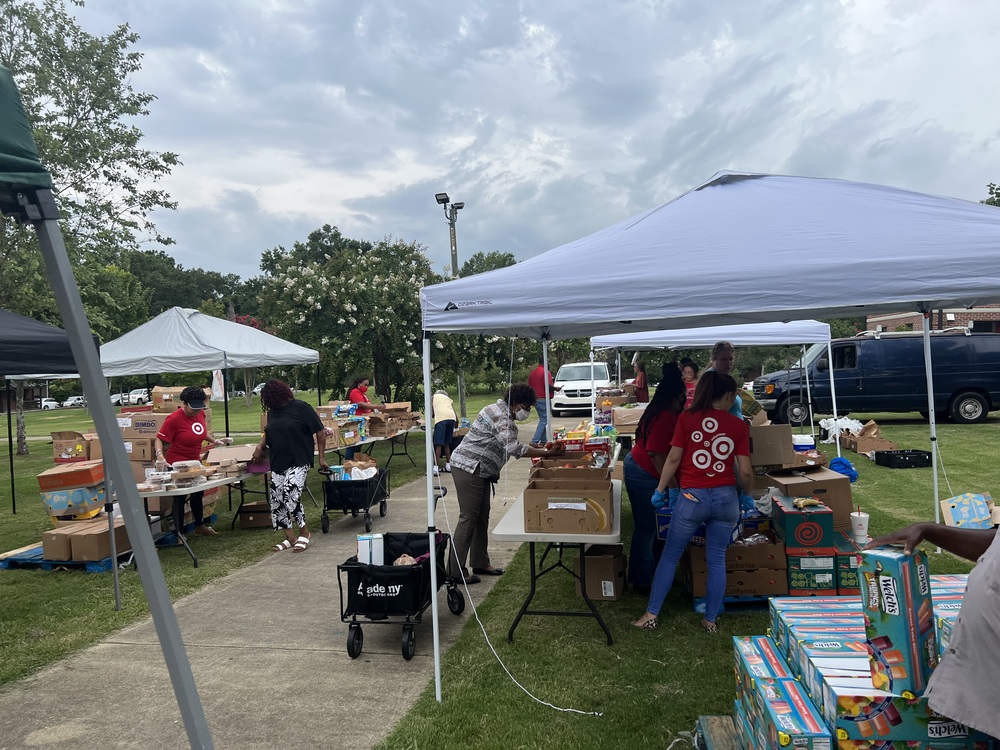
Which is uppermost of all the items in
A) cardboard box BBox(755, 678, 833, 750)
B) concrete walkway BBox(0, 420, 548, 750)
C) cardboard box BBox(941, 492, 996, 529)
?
cardboard box BBox(755, 678, 833, 750)

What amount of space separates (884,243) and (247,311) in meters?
71.7

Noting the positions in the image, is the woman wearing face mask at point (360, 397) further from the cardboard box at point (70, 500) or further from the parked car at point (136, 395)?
the parked car at point (136, 395)

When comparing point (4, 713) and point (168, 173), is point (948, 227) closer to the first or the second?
point (4, 713)

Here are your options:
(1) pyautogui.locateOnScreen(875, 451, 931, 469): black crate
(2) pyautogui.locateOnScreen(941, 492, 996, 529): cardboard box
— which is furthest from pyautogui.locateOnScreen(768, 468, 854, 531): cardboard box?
(1) pyautogui.locateOnScreen(875, 451, 931, 469): black crate

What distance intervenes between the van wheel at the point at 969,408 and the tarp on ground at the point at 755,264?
46.4ft

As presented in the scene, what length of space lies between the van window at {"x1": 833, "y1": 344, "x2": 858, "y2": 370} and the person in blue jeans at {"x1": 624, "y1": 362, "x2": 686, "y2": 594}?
1237 cm

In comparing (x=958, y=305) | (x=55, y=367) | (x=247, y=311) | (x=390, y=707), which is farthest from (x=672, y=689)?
(x=247, y=311)

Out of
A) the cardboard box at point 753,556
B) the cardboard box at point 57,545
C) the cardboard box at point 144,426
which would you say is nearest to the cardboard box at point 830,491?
the cardboard box at point 753,556

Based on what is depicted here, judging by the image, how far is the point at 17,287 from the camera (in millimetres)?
13531

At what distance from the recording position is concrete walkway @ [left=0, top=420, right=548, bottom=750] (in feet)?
11.6

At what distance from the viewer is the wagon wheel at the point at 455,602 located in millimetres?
5156

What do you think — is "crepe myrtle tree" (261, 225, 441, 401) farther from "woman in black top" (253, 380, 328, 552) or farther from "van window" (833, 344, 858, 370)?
"van window" (833, 344, 858, 370)

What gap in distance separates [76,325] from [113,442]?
36cm

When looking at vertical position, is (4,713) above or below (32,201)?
below
